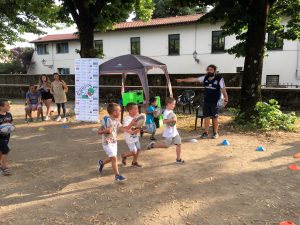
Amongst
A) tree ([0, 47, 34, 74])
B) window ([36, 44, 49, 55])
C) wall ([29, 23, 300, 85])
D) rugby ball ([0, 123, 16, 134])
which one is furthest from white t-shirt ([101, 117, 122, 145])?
tree ([0, 47, 34, 74])

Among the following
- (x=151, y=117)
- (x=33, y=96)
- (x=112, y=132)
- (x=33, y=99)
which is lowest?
(x=151, y=117)

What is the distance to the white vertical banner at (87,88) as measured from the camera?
10.8 meters

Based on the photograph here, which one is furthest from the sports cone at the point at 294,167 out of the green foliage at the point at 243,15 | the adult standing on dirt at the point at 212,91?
the green foliage at the point at 243,15

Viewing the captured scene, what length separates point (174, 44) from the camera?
92.3ft

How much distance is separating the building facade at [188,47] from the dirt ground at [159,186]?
15.9 metres

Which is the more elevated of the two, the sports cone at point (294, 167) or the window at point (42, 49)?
the window at point (42, 49)

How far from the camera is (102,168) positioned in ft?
20.0

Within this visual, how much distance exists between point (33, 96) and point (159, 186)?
7.77 m

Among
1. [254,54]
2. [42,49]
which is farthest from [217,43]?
[42,49]

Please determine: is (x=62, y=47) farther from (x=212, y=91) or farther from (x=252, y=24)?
(x=212, y=91)

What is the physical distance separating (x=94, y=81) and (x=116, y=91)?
19.6 ft

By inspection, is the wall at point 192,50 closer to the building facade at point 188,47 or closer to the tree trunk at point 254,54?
the building facade at point 188,47

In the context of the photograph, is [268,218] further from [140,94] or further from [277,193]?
[140,94]

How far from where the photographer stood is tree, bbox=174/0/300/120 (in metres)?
9.66
